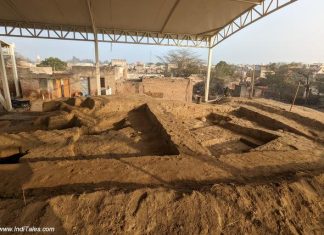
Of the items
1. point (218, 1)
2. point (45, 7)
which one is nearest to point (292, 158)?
point (218, 1)

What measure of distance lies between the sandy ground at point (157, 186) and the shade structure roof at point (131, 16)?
20.6 feet

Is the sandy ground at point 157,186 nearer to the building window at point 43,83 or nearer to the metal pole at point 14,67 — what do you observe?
the building window at point 43,83

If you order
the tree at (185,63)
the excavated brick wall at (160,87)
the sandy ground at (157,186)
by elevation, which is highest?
the tree at (185,63)

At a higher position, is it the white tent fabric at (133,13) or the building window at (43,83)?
the white tent fabric at (133,13)

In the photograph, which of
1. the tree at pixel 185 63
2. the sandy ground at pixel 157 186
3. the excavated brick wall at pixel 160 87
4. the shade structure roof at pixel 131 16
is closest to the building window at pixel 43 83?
the shade structure roof at pixel 131 16

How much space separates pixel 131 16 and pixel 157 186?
34.2ft

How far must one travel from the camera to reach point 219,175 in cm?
338

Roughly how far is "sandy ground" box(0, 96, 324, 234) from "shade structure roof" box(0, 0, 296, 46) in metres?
6.27

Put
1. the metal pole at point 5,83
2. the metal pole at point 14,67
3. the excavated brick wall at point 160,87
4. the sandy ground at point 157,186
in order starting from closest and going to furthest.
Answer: the sandy ground at point 157,186, the metal pole at point 5,83, the metal pole at point 14,67, the excavated brick wall at point 160,87

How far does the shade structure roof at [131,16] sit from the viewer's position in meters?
9.13

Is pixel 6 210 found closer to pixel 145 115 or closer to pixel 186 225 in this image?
pixel 186 225

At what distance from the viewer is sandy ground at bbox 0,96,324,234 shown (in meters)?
2.25

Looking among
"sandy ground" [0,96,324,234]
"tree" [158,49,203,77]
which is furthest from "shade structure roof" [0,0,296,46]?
"tree" [158,49,203,77]

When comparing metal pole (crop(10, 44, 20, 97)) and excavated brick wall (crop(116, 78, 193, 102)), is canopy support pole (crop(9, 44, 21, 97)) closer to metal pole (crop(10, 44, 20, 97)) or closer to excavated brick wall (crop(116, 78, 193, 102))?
metal pole (crop(10, 44, 20, 97))
